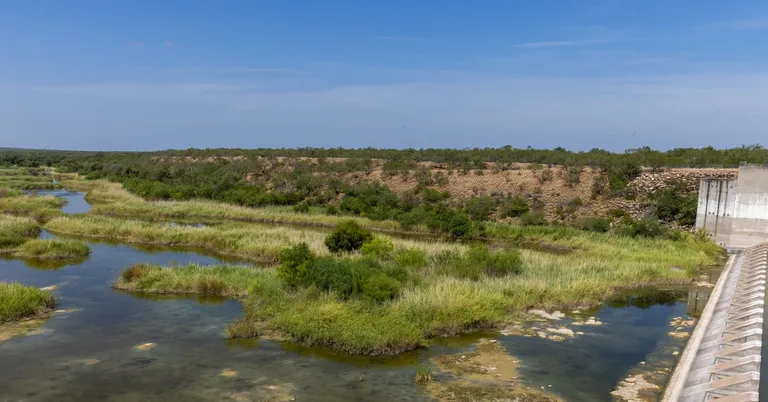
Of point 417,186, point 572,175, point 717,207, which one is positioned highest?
point 572,175

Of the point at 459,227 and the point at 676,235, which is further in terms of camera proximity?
the point at 459,227

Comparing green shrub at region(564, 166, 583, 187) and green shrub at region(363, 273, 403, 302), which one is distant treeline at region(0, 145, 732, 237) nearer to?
green shrub at region(564, 166, 583, 187)

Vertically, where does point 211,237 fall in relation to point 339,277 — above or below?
below

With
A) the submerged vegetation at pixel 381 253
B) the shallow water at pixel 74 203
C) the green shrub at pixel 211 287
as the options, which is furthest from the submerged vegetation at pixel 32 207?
the green shrub at pixel 211 287

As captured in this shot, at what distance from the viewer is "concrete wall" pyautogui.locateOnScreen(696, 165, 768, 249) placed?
31812 mm

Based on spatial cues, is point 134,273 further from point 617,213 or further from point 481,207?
point 617,213

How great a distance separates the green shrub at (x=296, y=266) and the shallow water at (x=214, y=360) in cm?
199

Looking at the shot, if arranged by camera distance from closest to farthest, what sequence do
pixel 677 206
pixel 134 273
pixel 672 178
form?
pixel 134 273
pixel 677 206
pixel 672 178

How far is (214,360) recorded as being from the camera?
14.4m

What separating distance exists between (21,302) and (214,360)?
7.29 metres

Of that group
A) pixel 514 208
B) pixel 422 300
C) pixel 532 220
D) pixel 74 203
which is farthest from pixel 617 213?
pixel 74 203

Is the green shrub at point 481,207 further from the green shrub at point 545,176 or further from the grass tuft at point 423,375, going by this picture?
the grass tuft at point 423,375

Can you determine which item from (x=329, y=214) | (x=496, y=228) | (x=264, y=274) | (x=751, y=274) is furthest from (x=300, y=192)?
(x=751, y=274)

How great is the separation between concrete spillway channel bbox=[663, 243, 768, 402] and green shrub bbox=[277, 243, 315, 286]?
1139 cm
